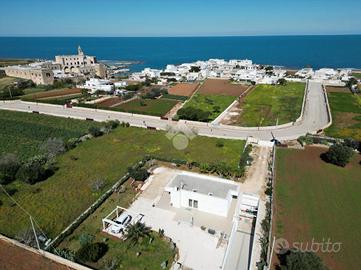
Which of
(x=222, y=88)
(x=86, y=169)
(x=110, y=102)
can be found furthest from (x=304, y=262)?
(x=222, y=88)

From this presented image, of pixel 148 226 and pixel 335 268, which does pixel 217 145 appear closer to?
pixel 148 226

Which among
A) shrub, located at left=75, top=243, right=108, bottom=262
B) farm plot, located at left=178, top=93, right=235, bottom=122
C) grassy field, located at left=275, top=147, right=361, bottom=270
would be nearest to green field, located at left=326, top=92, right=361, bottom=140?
grassy field, located at left=275, top=147, right=361, bottom=270

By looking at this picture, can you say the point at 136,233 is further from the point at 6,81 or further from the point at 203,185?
the point at 6,81

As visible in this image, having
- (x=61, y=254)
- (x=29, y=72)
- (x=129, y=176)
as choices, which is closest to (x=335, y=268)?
(x=61, y=254)

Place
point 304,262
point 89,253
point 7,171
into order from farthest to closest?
point 7,171
point 89,253
point 304,262

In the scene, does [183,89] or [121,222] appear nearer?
[121,222]

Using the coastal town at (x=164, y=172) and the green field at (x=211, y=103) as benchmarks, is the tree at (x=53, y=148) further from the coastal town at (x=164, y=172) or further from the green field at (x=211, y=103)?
the green field at (x=211, y=103)
